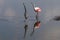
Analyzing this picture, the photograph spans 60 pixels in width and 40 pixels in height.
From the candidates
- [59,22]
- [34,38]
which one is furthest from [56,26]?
[34,38]

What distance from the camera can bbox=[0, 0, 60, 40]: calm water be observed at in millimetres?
3869

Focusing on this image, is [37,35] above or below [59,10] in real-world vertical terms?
below

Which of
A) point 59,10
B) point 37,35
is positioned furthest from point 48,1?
point 37,35

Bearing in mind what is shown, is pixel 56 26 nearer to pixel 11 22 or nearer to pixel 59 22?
pixel 59 22

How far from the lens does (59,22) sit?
152 inches

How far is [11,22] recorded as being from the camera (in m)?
3.91

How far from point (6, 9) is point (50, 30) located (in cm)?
64

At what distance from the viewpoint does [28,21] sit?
3881 millimetres

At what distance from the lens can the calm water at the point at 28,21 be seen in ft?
12.7

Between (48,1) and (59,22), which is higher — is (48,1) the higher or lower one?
the higher one

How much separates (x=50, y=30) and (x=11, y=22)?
518 mm

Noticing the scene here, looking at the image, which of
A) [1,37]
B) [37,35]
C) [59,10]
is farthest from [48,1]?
[1,37]

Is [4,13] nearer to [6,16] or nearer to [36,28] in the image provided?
→ [6,16]

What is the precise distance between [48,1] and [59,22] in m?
0.32
